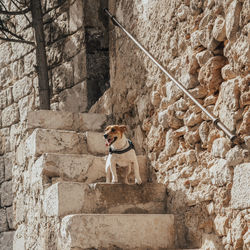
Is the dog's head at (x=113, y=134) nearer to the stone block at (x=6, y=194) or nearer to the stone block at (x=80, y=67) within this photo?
the stone block at (x=80, y=67)

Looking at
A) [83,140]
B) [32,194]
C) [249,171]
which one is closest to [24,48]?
[83,140]

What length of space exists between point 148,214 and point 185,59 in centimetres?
120

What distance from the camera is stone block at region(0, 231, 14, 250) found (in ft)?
22.4

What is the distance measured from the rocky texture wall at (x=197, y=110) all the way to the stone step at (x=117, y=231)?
0.51 ft

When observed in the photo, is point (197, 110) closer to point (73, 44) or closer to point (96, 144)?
point (96, 144)

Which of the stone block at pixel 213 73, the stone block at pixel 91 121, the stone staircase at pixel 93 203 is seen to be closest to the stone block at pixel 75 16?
the stone block at pixel 91 121

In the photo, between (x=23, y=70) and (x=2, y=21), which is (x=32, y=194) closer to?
(x=23, y=70)

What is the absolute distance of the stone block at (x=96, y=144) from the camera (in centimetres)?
473

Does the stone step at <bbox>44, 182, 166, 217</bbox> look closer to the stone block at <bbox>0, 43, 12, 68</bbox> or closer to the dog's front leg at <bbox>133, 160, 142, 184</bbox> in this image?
the dog's front leg at <bbox>133, 160, 142, 184</bbox>

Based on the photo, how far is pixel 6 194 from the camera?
726 cm

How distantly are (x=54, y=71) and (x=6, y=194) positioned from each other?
1.88 metres

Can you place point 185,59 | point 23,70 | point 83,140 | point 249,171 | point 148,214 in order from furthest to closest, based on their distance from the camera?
point 23,70, point 83,140, point 185,59, point 148,214, point 249,171

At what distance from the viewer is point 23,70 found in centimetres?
745

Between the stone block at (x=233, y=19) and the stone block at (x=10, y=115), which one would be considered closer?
the stone block at (x=233, y=19)
